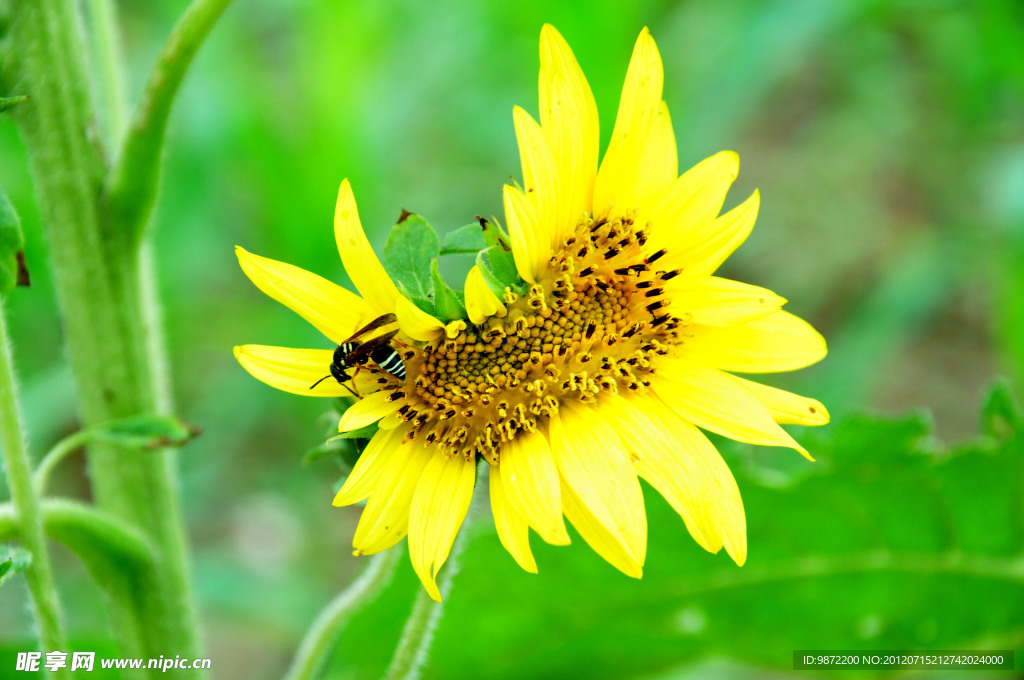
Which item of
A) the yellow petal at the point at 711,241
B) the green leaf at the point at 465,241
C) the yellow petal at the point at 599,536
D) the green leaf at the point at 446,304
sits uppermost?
the green leaf at the point at 465,241

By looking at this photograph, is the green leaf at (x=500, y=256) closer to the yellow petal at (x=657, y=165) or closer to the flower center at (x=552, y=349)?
the flower center at (x=552, y=349)

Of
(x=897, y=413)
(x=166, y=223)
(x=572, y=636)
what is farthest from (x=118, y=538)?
(x=897, y=413)

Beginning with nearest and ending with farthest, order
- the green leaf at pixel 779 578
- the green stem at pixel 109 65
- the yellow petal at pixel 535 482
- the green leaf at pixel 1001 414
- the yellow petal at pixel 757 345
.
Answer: the yellow petal at pixel 535 482 → the yellow petal at pixel 757 345 → the green stem at pixel 109 65 → the green leaf at pixel 1001 414 → the green leaf at pixel 779 578

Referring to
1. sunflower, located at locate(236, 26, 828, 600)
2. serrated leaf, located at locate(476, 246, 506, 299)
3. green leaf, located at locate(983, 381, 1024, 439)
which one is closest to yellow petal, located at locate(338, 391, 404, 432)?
sunflower, located at locate(236, 26, 828, 600)

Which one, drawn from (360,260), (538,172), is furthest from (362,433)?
(538,172)

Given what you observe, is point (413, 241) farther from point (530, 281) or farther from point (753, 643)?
point (753, 643)

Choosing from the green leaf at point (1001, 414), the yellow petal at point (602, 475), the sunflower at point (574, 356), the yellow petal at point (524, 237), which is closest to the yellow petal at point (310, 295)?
the sunflower at point (574, 356)

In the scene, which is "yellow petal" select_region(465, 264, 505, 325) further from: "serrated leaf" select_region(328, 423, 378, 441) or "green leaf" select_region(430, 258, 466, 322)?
"serrated leaf" select_region(328, 423, 378, 441)
